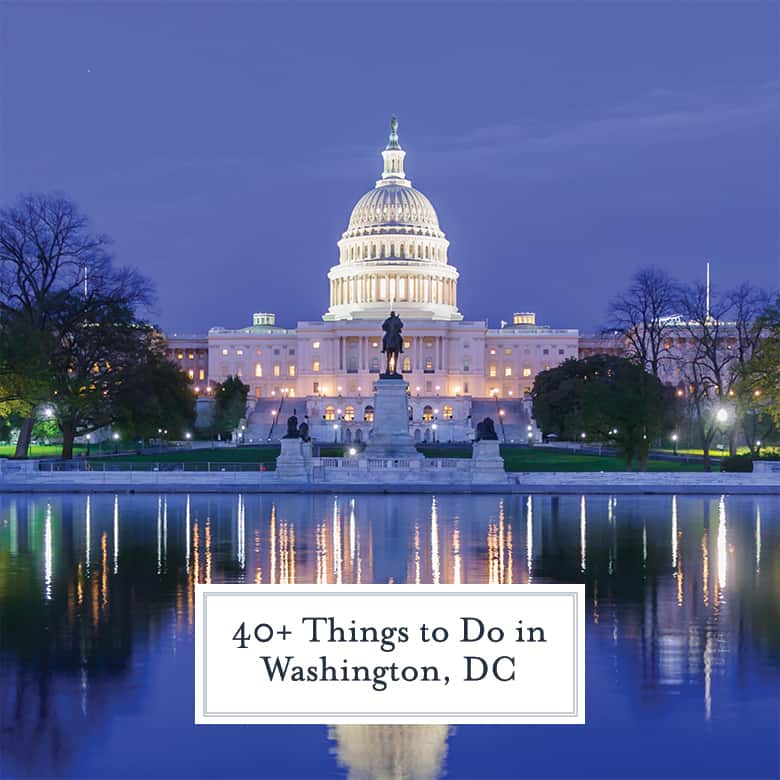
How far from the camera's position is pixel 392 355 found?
58156mm

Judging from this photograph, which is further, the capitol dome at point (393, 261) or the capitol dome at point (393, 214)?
the capitol dome at point (393, 214)

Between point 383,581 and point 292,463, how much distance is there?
26765 mm

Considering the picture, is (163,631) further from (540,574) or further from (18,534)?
(18,534)

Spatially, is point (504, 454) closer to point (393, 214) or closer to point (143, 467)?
point (143, 467)

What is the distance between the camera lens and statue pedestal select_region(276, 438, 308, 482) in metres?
47.9

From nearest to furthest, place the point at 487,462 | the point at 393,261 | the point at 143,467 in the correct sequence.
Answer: the point at 487,462 → the point at 143,467 → the point at 393,261

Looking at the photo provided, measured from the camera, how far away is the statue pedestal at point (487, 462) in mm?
47562

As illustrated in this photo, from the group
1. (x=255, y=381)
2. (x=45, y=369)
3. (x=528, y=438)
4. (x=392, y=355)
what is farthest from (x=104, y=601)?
(x=255, y=381)

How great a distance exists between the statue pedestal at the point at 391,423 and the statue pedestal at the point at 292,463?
492 cm

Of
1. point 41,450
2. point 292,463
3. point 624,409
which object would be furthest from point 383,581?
point 41,450

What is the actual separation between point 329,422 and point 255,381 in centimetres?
5261

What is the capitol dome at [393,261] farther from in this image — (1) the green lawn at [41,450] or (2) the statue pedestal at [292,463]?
→ (2) the statue pedestal at [292,463]

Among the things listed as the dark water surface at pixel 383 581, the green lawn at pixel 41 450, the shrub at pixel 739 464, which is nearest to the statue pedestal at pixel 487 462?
the shrub at pixel 739 464

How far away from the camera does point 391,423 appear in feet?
177
